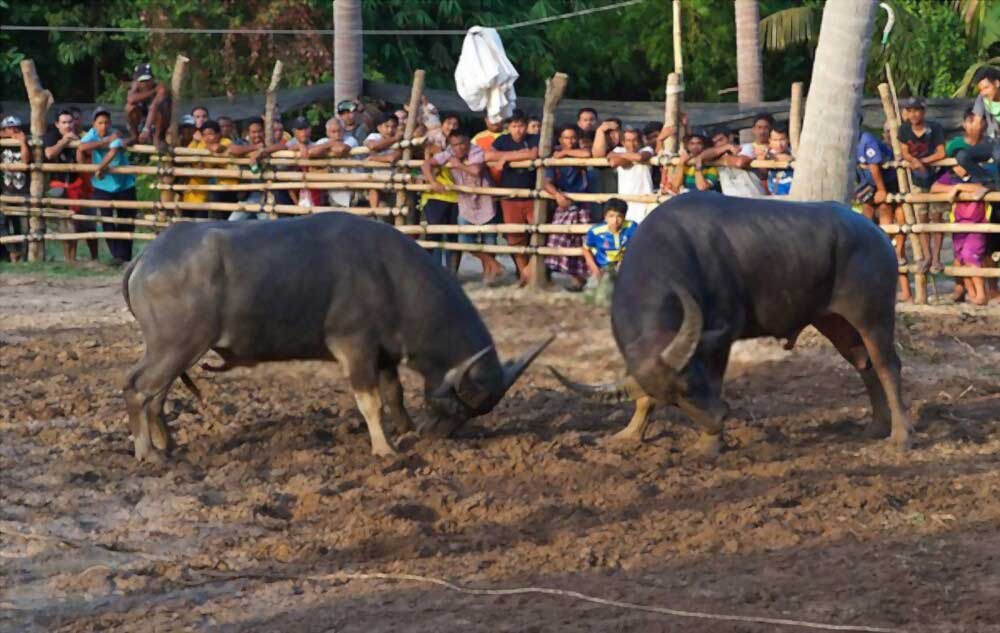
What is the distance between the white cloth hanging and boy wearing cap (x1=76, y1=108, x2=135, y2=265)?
3377mm

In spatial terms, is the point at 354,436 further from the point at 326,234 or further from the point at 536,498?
the point at 536,498

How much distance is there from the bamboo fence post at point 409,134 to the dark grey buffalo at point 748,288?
6.34m

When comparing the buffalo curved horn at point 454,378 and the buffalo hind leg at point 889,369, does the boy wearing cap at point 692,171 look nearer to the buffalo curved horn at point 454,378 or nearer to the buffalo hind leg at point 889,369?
the buffalo hind leg at point 889,369

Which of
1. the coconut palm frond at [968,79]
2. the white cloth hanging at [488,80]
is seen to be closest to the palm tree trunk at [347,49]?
the white cloth hanging at [488,80]

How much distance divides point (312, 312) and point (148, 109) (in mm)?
8722

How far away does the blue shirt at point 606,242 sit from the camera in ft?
44.1

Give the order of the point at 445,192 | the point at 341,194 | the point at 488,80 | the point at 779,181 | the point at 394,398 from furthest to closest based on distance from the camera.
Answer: the point at 488,80 → the point at 341,194 → the point at 445,192 → the point at 779,181 → the point at 394,398

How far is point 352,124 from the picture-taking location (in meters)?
16.2

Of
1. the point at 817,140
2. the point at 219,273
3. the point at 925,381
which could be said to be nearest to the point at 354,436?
the point at 219,273

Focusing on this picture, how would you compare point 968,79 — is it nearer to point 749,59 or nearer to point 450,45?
point 749,59

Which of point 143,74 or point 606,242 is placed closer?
point 606,242

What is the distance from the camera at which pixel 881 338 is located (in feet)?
29.3

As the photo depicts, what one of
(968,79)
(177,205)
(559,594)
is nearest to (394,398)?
(559,594)

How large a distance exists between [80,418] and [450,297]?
2353mm
